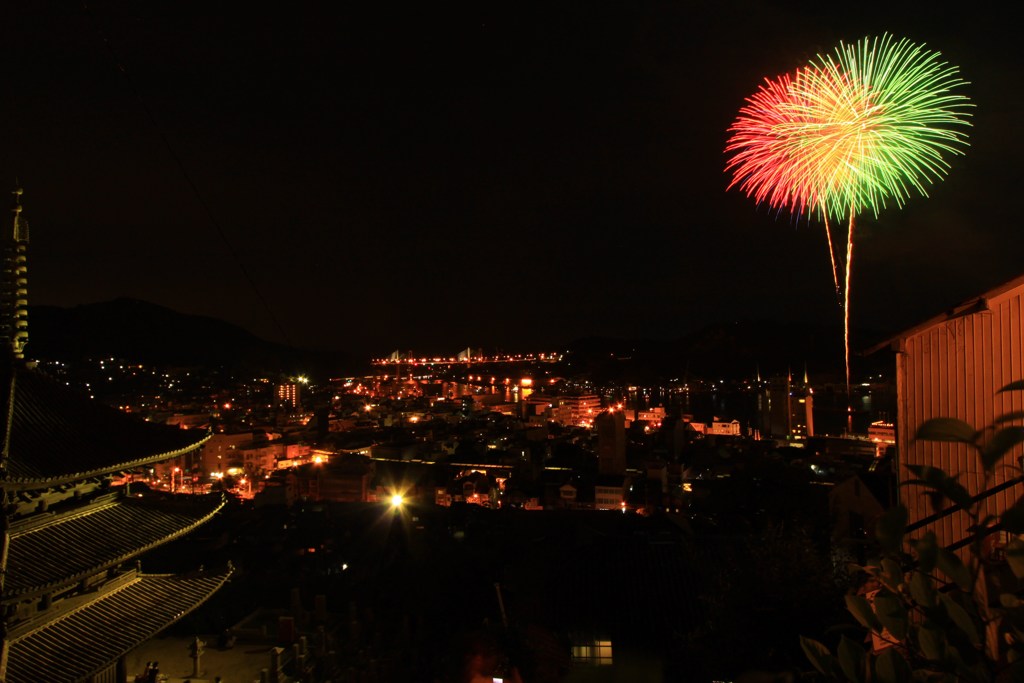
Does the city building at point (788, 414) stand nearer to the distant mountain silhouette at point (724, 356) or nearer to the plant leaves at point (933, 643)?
the distant mountain silhouette at point (724, 356)

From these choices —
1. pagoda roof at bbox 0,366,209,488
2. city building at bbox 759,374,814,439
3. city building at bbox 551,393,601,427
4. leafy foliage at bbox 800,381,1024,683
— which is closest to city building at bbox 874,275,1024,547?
leafy foliage at bbox 800,381,1024,683

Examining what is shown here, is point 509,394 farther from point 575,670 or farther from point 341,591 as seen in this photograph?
point 575,670

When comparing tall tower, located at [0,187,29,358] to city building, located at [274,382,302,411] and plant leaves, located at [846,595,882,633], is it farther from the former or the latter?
city building, located at [274,382,302,411]

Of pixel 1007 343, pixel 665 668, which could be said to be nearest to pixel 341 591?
pixel 665 668

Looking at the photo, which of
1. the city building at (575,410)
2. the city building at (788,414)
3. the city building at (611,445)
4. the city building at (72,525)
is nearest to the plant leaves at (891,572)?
the city building at (72,525)

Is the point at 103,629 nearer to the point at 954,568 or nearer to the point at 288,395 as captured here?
the point at 954,568

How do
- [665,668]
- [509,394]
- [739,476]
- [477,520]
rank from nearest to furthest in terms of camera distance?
1. [665,668]
2. [739,476]
3. [477,520]
4. [509,394]
